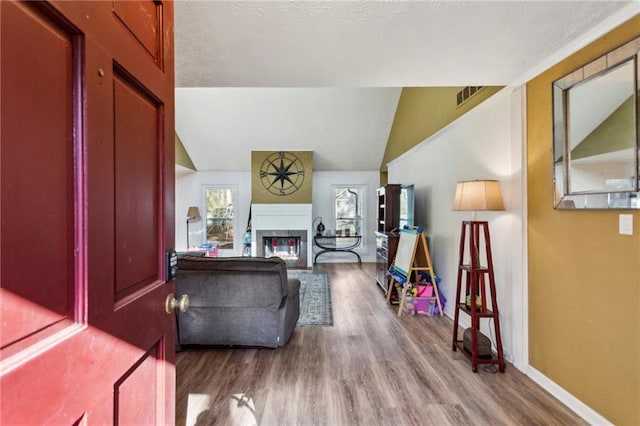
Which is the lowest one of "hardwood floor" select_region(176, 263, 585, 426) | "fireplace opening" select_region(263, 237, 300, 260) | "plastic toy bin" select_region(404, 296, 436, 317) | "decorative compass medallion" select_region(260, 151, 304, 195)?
"hardwood floor" select_region(176, 263, 585, 426)

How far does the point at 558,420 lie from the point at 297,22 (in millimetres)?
2856

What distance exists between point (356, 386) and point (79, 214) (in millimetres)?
2182

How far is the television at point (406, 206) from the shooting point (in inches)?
169

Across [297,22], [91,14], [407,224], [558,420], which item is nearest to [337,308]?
[407,224]

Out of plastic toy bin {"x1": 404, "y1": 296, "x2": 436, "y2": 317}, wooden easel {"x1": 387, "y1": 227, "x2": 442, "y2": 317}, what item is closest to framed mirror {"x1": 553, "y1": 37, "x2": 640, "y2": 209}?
wooden easel {"x1": 387, "y1": 227, "x2": 442, "y2": 317}

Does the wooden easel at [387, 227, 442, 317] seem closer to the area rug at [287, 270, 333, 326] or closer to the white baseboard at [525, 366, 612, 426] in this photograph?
the area rug at [287, 270, 333, 326]

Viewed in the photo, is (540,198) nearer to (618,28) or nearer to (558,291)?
(558,291)

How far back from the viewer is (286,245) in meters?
6.95

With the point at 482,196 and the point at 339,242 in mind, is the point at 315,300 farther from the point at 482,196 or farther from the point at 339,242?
the point at 339,242

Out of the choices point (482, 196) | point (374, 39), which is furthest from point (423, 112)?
point (374, 39)

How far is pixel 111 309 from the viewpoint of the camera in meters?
0.68

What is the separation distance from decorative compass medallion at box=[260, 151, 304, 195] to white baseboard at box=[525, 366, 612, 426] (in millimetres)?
5350

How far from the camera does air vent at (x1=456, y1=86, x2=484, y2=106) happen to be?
3095mm

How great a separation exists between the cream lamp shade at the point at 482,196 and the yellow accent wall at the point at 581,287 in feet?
0.76
